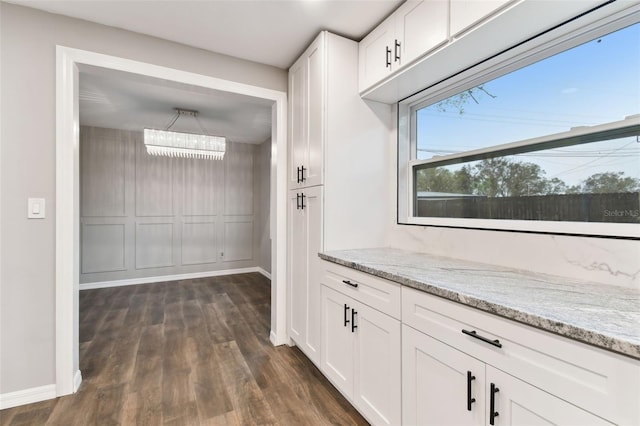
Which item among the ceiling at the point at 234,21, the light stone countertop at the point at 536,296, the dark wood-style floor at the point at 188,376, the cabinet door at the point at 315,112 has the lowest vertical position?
the dark wood-style floor at the point at 188,376

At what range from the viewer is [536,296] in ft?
3.33

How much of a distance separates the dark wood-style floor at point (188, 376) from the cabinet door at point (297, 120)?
1.48 meters

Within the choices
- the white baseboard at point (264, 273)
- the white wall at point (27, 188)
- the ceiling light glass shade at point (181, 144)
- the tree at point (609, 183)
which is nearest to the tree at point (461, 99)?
the tree at point (609, 183)

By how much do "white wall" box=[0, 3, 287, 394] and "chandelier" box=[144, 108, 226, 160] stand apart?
4.94ft

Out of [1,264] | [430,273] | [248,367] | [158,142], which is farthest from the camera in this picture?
[158,142]

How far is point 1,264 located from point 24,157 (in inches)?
26.7

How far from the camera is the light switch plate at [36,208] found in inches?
72.4

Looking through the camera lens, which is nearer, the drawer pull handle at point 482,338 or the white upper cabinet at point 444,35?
the drawer pull handle at point 482,338

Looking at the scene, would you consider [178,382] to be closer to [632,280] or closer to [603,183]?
[632,280]

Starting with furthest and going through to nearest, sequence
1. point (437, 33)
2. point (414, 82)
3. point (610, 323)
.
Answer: point (414, 82)
point (437, 33)
point (610, 323)

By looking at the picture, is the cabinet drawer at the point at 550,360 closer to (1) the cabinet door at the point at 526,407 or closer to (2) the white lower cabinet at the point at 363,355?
(1) the cabinet door at the point at 526,407

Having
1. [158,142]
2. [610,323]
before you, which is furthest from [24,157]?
[610,323]

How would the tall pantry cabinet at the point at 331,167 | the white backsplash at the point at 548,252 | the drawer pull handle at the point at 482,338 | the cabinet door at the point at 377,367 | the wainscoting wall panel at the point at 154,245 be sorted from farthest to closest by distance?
the wainscoting wall panel at the point at 154,245 → the tall pantry cabinet at the point at 331,167 → the cabinet door at the point at 377,367 → the white backsplash at the point at 548,252 → the drawer pull handle at the point at 482,338

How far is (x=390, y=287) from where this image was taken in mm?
1426
